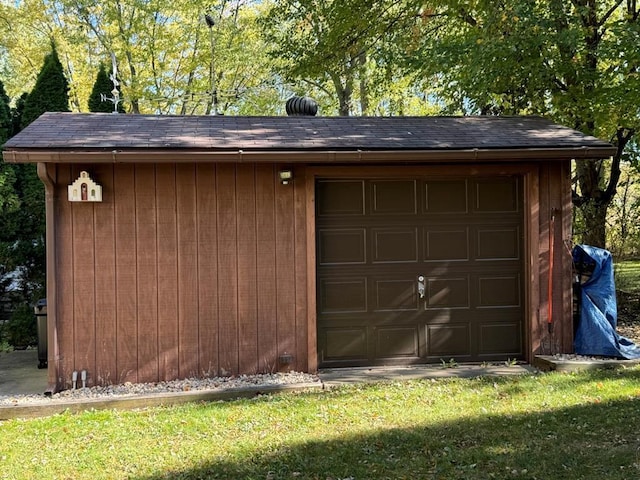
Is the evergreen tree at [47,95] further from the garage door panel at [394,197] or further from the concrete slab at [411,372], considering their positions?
the concrete slab at [411,372]

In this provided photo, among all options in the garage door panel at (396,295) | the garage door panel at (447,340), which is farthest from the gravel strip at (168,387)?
the garage door panel at (447,340)

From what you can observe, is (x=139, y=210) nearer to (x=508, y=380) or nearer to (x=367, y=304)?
(x=367, y=304)

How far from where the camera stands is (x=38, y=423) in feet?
15.7

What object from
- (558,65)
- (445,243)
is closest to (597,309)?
(445,243)

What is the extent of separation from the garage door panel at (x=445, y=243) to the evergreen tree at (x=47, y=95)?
18.9 ft

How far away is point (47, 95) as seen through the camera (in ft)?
28.6

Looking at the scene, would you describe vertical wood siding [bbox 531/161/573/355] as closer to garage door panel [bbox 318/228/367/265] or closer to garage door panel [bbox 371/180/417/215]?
garage door panel [bbox 371/180/417/215]

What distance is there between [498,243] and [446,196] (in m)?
0.78

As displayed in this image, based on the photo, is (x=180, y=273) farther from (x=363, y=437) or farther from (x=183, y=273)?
(x=363, y=437)

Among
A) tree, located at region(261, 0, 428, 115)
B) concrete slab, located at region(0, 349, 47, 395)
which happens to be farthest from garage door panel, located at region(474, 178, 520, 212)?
tree, located at region(261, 0, 428, 115)

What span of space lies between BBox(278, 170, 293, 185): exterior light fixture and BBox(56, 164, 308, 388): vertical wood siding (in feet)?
0.21

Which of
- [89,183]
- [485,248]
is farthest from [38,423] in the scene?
[485,248]

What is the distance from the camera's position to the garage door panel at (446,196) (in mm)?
6441

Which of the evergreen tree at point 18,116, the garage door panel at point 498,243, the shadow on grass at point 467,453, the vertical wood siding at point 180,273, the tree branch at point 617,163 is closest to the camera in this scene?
the shadow on grass at point 467,453
